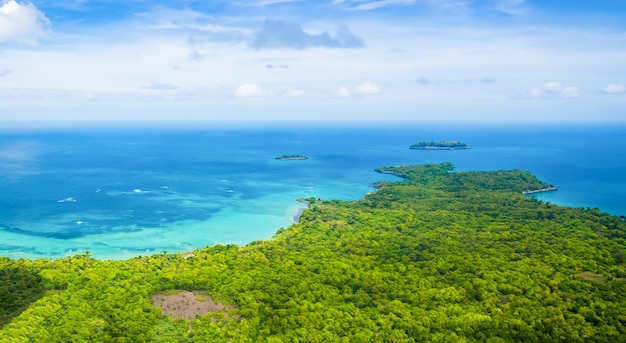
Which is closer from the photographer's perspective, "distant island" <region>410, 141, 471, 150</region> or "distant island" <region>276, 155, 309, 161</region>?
"distant island" <region>276, 155, 309, 161</region>

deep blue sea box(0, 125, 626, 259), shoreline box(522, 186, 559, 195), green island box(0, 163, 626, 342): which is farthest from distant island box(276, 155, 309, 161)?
green island box(0, 163, 626, 342)

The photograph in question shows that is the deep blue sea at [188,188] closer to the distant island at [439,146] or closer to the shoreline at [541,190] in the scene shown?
the shoreline at [541,190]

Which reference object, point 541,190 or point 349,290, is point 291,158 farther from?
point 349,290

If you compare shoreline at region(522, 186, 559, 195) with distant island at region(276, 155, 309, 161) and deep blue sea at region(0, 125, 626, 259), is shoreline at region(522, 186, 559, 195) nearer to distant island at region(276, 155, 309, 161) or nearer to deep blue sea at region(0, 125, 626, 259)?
deep blue sea at region(0, 125, 626, 259)

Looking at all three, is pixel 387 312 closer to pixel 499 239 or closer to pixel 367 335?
pixel 367 335

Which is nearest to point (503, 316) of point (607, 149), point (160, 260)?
point (160, 260)

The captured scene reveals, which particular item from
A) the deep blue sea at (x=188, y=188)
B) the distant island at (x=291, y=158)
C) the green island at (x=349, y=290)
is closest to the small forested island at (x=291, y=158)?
the distant island at (x=291, y=158)

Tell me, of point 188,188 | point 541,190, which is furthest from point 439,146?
point 188,188
